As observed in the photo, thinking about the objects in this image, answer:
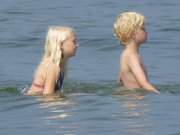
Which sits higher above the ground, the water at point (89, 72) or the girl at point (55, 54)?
the girl at point (55, 54)

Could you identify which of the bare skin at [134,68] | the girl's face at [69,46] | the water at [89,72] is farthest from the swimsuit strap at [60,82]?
the bare skin at [134,68]

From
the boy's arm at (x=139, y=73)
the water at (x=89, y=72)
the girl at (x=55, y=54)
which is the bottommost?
the water at (x=89, y=72)

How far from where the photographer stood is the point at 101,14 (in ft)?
70.9

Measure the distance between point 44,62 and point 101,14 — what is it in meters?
9.34

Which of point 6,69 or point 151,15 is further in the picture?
point 151,15

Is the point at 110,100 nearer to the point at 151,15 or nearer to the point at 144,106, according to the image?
the point at 144,106

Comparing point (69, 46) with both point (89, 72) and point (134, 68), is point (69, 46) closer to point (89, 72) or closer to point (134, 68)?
point (134, 68)

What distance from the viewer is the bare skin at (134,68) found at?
41.8 feet

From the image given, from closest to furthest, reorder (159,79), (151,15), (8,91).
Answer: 1. (8,91)
2. (159,79)
3. (151,15)

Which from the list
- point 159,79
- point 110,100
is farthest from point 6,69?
point 110,100

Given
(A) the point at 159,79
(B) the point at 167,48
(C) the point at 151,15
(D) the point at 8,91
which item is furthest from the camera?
(C) the point at 151,15

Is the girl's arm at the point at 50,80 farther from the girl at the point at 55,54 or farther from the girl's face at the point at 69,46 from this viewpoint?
the girl's face at the point at 69,46

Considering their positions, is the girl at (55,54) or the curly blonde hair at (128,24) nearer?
the girl at (55,54)

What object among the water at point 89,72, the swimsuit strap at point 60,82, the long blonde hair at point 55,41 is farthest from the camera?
the swimsuit strap at point 60,82
